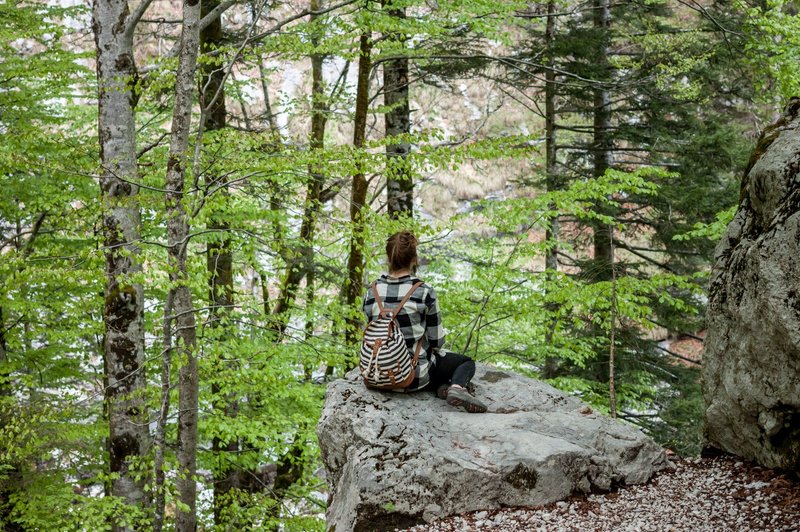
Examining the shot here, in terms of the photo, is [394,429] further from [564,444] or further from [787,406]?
[787,406]

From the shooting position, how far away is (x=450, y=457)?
3.87m

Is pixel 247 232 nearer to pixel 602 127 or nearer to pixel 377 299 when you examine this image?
pixel 377 299

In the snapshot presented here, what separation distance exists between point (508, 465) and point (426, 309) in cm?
112

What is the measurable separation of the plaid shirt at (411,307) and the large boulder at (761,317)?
1.82 meters

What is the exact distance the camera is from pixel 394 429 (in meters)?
4.02

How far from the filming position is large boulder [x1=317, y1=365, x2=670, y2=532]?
12.5 ft

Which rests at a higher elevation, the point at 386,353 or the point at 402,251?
the point at 402,251

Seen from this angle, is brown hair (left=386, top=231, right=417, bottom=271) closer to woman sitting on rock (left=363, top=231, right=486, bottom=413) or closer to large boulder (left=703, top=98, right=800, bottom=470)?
woman sitting on rock (left=363, top=231, right=486, bottom=413)

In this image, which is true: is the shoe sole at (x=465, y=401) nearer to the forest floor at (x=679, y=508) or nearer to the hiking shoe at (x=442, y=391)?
the hiking shoe at (x=442, y=391)

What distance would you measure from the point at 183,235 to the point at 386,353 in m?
2.06

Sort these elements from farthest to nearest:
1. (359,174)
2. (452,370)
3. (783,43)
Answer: (783,43), (359,174), (452,370)

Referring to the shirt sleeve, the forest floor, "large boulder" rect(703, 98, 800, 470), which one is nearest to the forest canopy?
"large boulder" rect(703, 98, 800, 470)

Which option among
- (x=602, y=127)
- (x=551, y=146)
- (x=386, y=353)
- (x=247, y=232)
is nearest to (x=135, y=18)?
(x=247, y=232)

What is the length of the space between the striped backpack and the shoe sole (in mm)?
320
